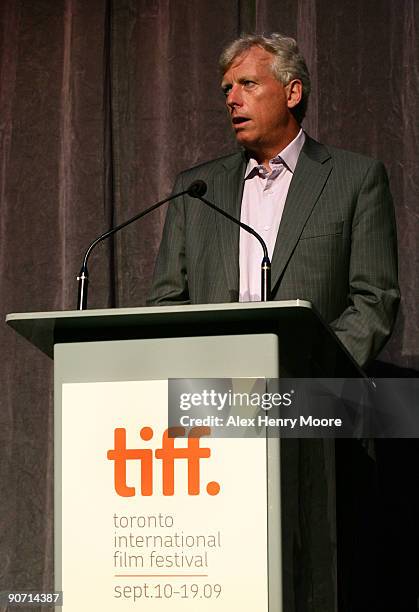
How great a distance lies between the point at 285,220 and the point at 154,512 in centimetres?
99

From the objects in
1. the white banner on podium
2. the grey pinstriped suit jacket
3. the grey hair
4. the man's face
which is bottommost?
the white banner on podium

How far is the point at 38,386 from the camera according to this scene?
3314mm

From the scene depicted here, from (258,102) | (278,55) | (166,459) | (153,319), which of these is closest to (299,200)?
(258,102)

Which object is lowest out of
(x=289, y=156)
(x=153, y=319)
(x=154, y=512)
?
(x=154, y=512)

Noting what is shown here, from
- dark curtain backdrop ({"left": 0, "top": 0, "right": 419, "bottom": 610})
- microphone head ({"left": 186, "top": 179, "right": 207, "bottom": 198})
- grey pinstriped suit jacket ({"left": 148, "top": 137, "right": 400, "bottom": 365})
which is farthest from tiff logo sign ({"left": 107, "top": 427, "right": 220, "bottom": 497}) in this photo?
dark curtain backdrop ({"left": 0, "top": 0, "right": 419, "bottom": 610})

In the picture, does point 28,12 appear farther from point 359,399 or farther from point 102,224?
point 359,399

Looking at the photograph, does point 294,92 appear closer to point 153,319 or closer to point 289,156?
point 289,156

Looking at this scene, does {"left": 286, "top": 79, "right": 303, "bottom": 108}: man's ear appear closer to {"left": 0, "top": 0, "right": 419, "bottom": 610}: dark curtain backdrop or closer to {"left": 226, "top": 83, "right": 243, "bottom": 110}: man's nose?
{"left": 226, "top": 83, "right": 243, "bottom": 110}: man's nose

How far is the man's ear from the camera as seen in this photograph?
2.65 m

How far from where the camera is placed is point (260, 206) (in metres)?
2.54

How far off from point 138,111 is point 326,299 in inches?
49.8

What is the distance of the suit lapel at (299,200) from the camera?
2.34 meters

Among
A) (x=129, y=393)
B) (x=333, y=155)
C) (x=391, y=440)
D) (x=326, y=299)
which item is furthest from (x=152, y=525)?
(x=391, y=440)

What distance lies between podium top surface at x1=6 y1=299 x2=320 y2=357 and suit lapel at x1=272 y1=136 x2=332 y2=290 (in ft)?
2.39
